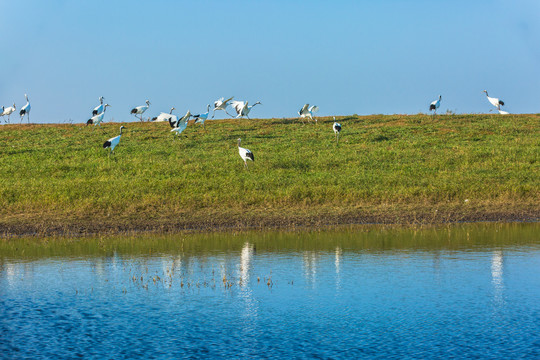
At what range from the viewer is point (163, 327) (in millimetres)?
10727

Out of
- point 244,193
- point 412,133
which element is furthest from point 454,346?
point 412,133

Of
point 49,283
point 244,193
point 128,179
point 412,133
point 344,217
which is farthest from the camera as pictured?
point 412,133

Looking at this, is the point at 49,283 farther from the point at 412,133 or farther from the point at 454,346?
the point at 412,133

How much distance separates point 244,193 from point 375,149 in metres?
10.8

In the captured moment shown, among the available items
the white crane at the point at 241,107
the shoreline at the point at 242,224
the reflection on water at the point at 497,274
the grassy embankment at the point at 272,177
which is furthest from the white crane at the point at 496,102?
the reflection on water at the point at 497,274

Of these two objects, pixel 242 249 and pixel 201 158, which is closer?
pixel 242 249

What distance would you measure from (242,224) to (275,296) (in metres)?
8.31

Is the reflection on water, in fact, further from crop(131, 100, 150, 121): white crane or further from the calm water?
crop(131, 100, 150, 121): white crane

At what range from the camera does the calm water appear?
9.80 metres

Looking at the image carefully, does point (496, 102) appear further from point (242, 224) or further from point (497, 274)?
point (497, 274)

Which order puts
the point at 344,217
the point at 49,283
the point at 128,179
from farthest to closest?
the point at 128,179 < the point at 344,217 < the point at 49,283

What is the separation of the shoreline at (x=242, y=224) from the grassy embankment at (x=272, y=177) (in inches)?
Answer: 2.4

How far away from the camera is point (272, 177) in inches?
1026

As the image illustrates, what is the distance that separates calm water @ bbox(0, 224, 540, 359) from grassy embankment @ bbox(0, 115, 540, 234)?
2.51 m
